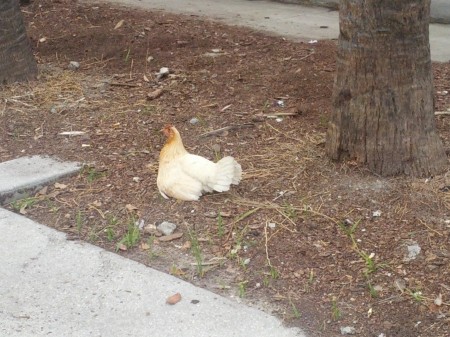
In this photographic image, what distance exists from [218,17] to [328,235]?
5.37 m

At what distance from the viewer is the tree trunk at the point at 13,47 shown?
258 inches

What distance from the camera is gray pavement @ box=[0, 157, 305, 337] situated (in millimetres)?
3537

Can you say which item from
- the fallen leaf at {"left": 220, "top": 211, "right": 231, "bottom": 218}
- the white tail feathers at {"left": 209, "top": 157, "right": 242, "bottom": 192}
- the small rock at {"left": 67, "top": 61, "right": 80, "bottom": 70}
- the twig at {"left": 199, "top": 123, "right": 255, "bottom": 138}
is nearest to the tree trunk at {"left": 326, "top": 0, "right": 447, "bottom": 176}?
the white tail feathers at {"left": 209, "top": 157, "right": 242, "bottom": 192}

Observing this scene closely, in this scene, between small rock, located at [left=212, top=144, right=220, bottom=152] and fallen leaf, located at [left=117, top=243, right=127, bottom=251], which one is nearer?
fallen leaf, located at [left=117, top=243, right=127, bottom=251]

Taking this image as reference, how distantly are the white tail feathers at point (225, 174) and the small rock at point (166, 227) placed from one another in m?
0.33

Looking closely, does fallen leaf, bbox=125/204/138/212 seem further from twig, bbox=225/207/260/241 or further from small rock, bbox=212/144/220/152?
small rock, bbox=212/144/220/152

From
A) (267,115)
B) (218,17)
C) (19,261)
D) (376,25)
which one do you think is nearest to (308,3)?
(218,17)

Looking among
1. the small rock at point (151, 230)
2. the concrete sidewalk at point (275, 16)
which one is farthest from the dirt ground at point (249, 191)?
the concrete sidewalk at point (275, 16)

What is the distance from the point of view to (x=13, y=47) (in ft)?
21.7

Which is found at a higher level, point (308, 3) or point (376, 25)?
point (376, 25)

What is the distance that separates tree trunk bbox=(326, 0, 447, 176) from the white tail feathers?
632mm

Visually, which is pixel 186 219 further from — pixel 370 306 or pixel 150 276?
pixel 370 306

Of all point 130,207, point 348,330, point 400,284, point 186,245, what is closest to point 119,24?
point 130,207

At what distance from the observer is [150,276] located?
394 centimetres
